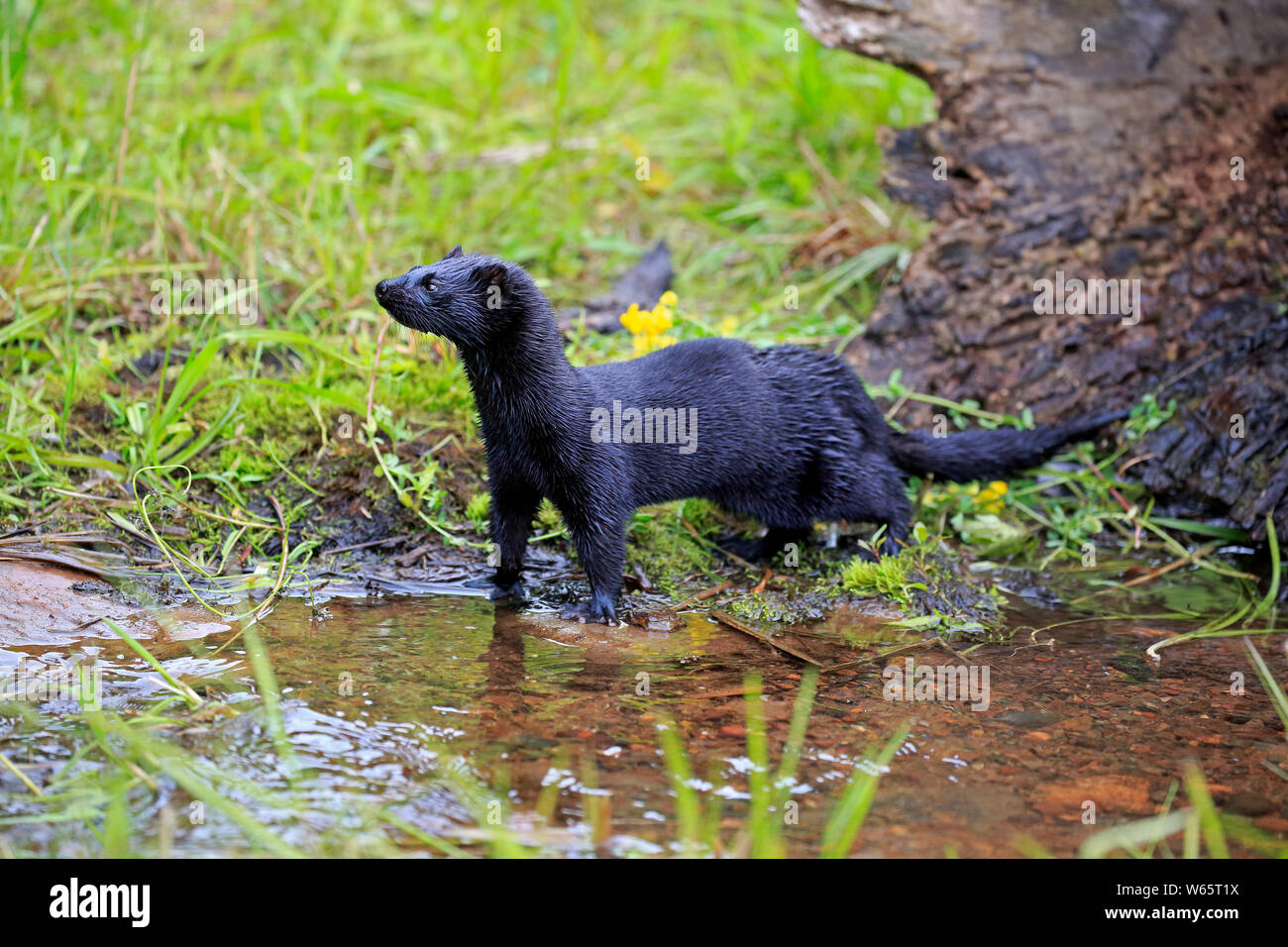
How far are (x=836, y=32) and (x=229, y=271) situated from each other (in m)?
3.12

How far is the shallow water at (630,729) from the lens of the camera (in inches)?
105

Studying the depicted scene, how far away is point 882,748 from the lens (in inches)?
121

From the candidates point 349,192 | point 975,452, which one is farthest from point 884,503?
point 349,192

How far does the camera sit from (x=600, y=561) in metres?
4.02

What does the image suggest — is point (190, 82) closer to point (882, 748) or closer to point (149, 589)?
point (149, 589)

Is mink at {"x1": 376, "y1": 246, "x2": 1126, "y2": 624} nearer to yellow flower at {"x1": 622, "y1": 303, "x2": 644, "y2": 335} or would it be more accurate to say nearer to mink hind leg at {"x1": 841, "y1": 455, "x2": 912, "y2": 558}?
mink hind leg at {"x1": 841, "y1": 455, "x2": 912, "y2": 558}

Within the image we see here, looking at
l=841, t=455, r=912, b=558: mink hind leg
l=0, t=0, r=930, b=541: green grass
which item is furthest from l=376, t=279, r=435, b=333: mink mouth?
l=841, t=455, r=912, b=558: mink hind leg

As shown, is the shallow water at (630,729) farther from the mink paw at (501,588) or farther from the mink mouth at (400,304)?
the mink mouth at (400,304)

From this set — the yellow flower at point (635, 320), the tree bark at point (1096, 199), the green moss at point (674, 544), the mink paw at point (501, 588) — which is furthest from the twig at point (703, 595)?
the tree bark at point (1096, 199)

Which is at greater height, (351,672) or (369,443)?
(369,443)

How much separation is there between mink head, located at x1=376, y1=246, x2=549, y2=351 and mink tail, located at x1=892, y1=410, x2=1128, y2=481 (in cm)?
187

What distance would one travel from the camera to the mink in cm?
388

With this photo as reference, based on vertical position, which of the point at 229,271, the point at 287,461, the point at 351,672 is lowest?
the point at 351,672
